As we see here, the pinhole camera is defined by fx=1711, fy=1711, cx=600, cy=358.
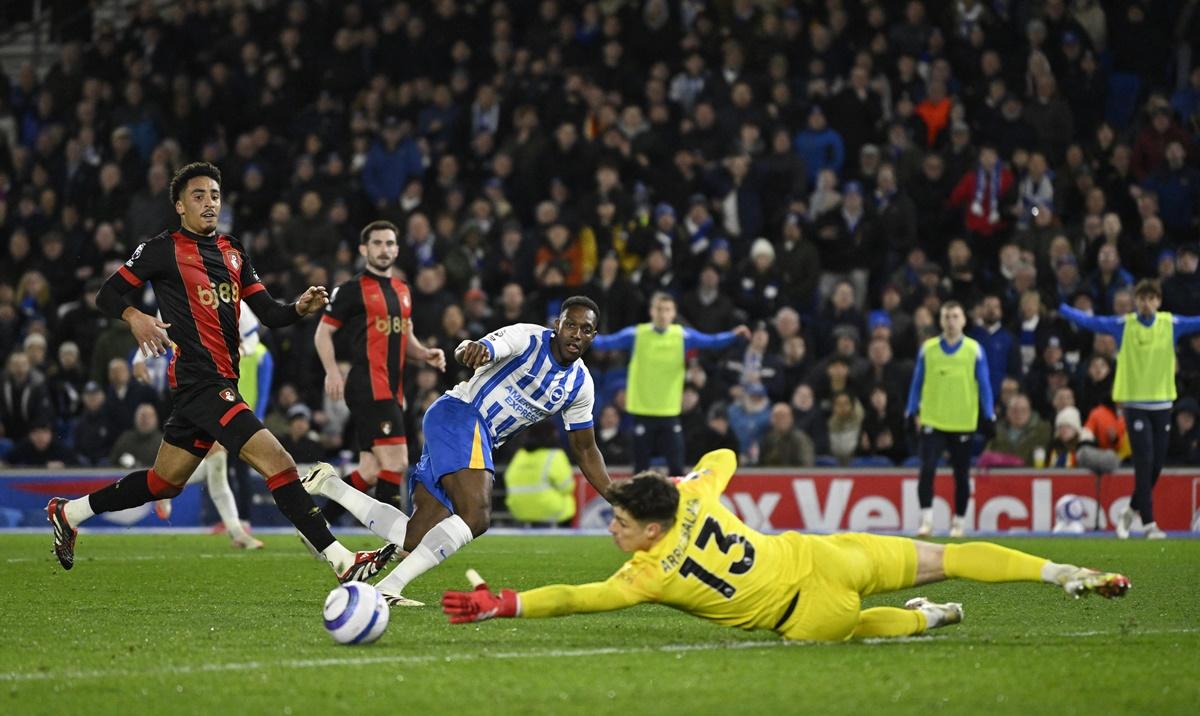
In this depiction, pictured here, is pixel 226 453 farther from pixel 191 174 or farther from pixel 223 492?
pixel 191 174

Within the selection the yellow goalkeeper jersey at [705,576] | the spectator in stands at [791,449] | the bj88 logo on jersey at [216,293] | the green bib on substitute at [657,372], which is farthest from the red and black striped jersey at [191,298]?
the spectator in stands at [791,449]

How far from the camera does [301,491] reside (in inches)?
373

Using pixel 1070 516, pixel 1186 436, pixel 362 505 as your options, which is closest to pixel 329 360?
pixel 362 505

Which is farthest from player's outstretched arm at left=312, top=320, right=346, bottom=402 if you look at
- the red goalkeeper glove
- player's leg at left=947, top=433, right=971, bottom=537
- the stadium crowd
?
player's leg at left=947, top=433, right=971, bottom=537

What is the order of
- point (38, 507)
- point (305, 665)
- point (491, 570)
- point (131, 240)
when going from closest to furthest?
point (305, 665) → point (491, 570) → point (38, 507) → point (131, 240)

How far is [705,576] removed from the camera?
6.95 metres

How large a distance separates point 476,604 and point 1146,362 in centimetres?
1101

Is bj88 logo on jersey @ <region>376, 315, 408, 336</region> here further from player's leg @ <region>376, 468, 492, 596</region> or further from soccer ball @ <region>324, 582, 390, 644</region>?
soccer ball @ <region>324, 582, 390, 644</region>

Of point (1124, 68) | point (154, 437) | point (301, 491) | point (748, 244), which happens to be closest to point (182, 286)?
point (301, 491)

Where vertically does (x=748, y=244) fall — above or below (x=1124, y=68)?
below

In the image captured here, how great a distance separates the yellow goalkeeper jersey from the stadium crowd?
11.3 metres

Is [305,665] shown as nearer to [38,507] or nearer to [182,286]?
[182,286]

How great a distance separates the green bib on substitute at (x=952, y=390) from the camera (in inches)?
659

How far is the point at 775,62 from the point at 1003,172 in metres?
3.37
